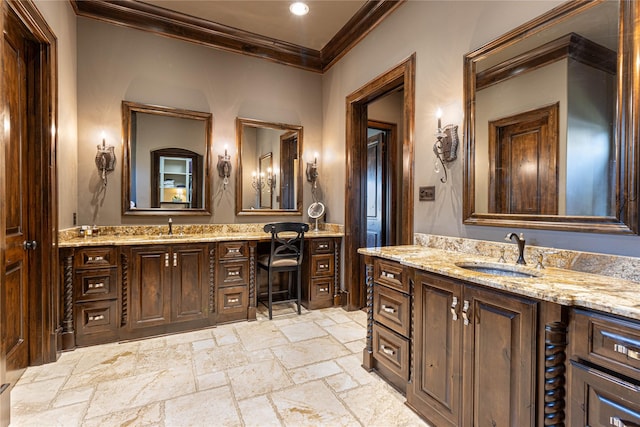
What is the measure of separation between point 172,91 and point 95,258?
6.35 feet

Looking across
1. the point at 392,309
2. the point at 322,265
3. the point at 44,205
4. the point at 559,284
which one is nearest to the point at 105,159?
the point at 44,205

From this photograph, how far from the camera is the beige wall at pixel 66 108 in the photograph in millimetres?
2559

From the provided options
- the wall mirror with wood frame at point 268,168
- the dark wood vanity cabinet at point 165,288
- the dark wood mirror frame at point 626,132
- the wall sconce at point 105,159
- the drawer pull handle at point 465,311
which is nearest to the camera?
the dark wood mirror frame at point 626,132

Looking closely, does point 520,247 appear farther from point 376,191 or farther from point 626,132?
point 376,191

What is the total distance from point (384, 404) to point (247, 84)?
3.62m

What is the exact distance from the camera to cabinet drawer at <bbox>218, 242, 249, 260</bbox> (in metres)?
3.18

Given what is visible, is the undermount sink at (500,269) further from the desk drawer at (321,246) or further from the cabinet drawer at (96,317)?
the cabinet drawer at (96,317)

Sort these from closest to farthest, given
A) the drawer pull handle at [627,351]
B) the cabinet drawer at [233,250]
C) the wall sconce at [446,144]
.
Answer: the drawer pull handle at [627,351] → the wall sconce at [446,144] → the cabinet drawer at [233,250]

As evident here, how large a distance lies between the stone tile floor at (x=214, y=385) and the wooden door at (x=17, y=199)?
0.94ft

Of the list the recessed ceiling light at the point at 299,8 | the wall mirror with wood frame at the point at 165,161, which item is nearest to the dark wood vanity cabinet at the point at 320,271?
the wall mirror with wood frame at the point at 165,161

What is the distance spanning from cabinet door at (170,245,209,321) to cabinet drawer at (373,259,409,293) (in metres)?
1.78

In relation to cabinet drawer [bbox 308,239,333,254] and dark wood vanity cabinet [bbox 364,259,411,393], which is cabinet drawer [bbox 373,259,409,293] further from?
cabinet drawer [bbox 308,239,333,254]

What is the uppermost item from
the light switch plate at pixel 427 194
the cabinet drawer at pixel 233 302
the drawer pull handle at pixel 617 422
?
the light switch plate at pixel 427 194

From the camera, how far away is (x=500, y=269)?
177 cm
